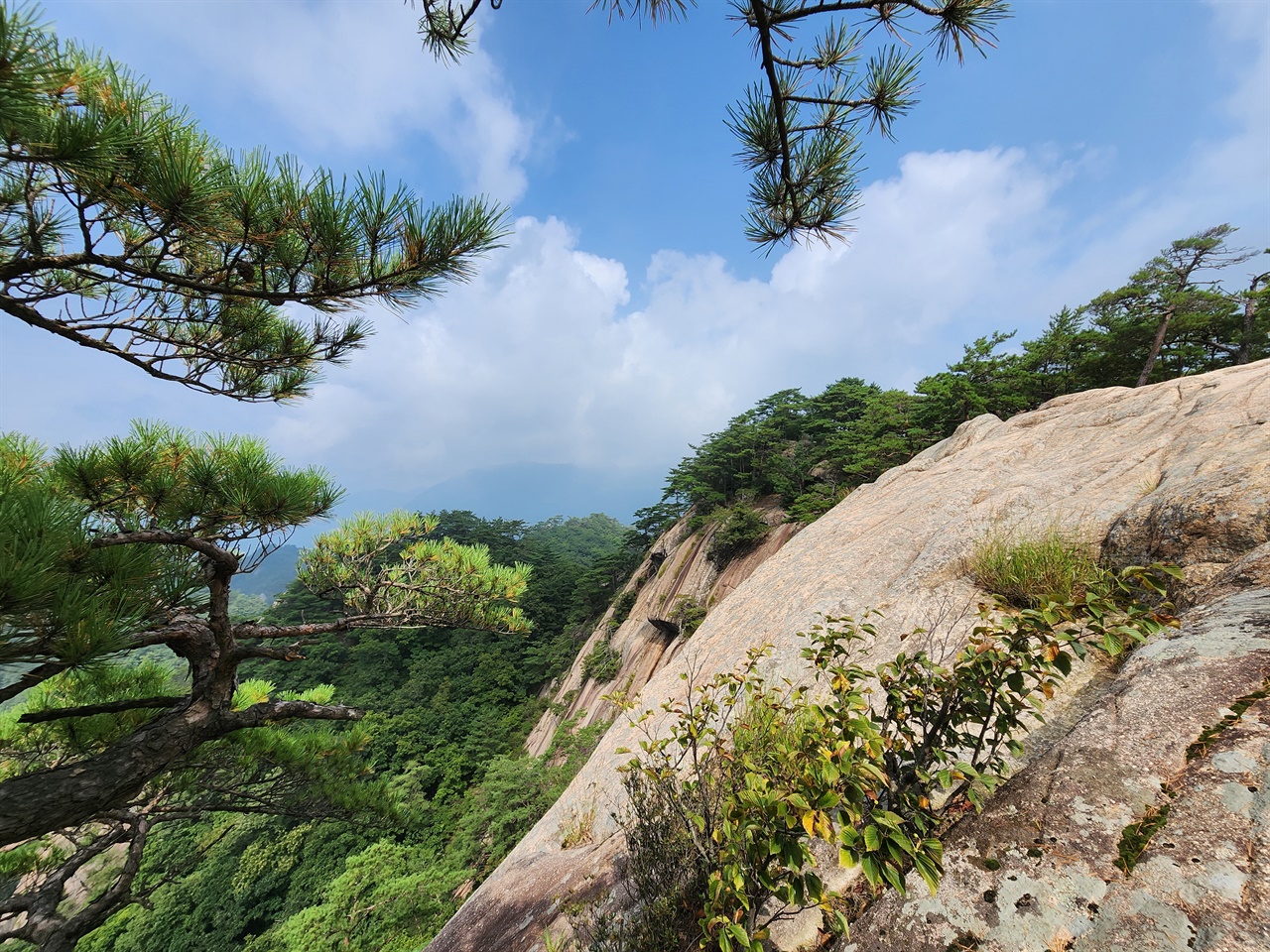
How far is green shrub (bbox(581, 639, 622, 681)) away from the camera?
64.5ft

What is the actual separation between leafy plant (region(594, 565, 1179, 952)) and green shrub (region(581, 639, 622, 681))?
59.7 ft

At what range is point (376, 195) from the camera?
2289 millimetres

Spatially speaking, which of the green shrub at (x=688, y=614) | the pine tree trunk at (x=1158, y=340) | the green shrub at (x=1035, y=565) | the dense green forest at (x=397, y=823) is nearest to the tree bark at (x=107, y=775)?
the dense green forest at (x=397, y=823)

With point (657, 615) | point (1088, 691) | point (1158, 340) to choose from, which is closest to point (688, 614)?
point (657, 615)

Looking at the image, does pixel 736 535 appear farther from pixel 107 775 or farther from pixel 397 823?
pixel 107 775

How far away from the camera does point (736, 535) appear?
719 inches

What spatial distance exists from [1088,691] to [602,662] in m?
20.2

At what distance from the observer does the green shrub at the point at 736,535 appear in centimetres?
1820

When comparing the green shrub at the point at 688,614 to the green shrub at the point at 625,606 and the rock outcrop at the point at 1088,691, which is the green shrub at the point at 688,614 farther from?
the rock outcrop at the point at 1088,691

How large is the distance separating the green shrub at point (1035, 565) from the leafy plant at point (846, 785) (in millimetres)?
597

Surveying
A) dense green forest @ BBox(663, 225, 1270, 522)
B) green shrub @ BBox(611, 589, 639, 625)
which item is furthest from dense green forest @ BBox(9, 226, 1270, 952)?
green shrub @ BBox(611, 589, 639, 625)

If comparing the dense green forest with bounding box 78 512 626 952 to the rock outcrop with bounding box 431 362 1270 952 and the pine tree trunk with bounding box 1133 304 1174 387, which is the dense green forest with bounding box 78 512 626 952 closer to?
the rock outcrop with bounding box 431 362 1270 952

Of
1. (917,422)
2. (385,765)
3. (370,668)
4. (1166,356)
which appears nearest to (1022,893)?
(917,422)

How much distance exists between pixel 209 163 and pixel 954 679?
414 cm
